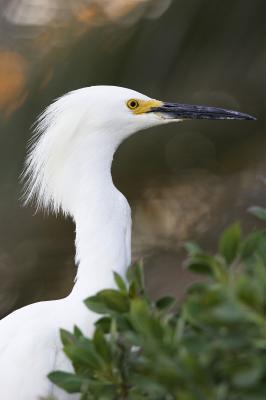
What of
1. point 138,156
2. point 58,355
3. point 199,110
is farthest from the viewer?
point 138,156

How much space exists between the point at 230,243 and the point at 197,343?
0.17m

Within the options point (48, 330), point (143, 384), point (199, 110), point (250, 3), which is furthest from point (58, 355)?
point (250, 3)

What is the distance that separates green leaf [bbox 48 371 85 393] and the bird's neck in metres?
1.25

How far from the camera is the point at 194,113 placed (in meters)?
2.96

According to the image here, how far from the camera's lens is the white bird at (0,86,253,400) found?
2508mm

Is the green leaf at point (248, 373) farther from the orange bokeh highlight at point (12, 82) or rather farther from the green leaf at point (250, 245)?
the orange bokeh highlight at point (12, 82)

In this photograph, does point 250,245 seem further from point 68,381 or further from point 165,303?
point 68,381

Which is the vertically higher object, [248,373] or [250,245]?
[250,245]

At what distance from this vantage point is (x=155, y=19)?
4.29m

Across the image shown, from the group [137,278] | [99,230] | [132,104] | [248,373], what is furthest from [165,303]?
[132,104]

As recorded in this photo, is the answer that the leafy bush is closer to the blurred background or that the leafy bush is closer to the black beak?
the black beak

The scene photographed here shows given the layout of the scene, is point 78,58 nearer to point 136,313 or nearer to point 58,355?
point 58,355

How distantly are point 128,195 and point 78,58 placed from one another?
37.8 inches

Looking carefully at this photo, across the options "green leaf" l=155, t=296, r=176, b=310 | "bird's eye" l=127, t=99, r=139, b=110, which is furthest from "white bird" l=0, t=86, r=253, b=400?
"green leaf" l=155, t=296, r=176, b=310
